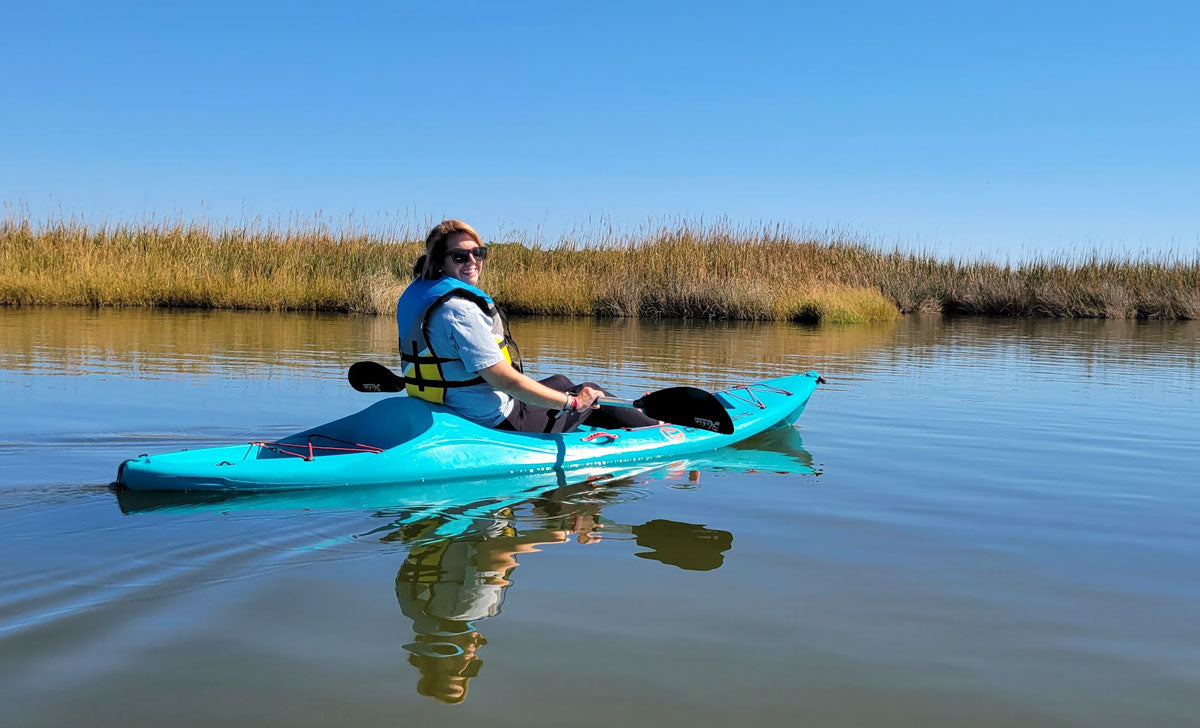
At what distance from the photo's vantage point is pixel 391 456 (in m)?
4.31

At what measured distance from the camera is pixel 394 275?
18.0 metres

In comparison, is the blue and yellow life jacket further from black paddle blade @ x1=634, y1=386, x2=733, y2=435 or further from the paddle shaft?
black paddle blade @ x1=634, y1=386, x2=733, y2=435

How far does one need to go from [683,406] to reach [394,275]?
13599 mm

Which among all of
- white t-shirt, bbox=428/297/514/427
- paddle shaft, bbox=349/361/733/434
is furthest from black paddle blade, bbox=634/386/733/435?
white t-shirt, bbox=428/297/514/427

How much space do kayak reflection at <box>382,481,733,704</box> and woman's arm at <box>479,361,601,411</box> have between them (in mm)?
391

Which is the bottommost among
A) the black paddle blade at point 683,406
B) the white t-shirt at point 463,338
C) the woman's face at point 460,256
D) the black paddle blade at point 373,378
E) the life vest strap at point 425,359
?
the black paddle blade at point 683,406

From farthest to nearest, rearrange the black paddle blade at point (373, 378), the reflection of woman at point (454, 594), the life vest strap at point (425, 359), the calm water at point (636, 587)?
the black paddle blade at point (373, 378) < the life vest strap at point (425, 359) < the reflection of woman at point (454, 594) < the calm water at point (636, 587)

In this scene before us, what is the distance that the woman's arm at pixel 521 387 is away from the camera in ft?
13.9

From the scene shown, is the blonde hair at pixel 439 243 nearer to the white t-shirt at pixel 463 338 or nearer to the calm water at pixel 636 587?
the white t-shirt at pixel 463 338

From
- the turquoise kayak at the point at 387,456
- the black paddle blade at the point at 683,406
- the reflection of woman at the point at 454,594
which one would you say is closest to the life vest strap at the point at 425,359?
the turquoise kayak at the point at 387,456

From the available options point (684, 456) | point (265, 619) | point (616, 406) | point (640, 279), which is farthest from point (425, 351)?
point (640, 279)

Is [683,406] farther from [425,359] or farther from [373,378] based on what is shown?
[373,378]

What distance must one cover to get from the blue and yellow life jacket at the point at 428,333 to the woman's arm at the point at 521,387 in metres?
0.12

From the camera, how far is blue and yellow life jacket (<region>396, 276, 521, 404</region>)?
422 centimetres
